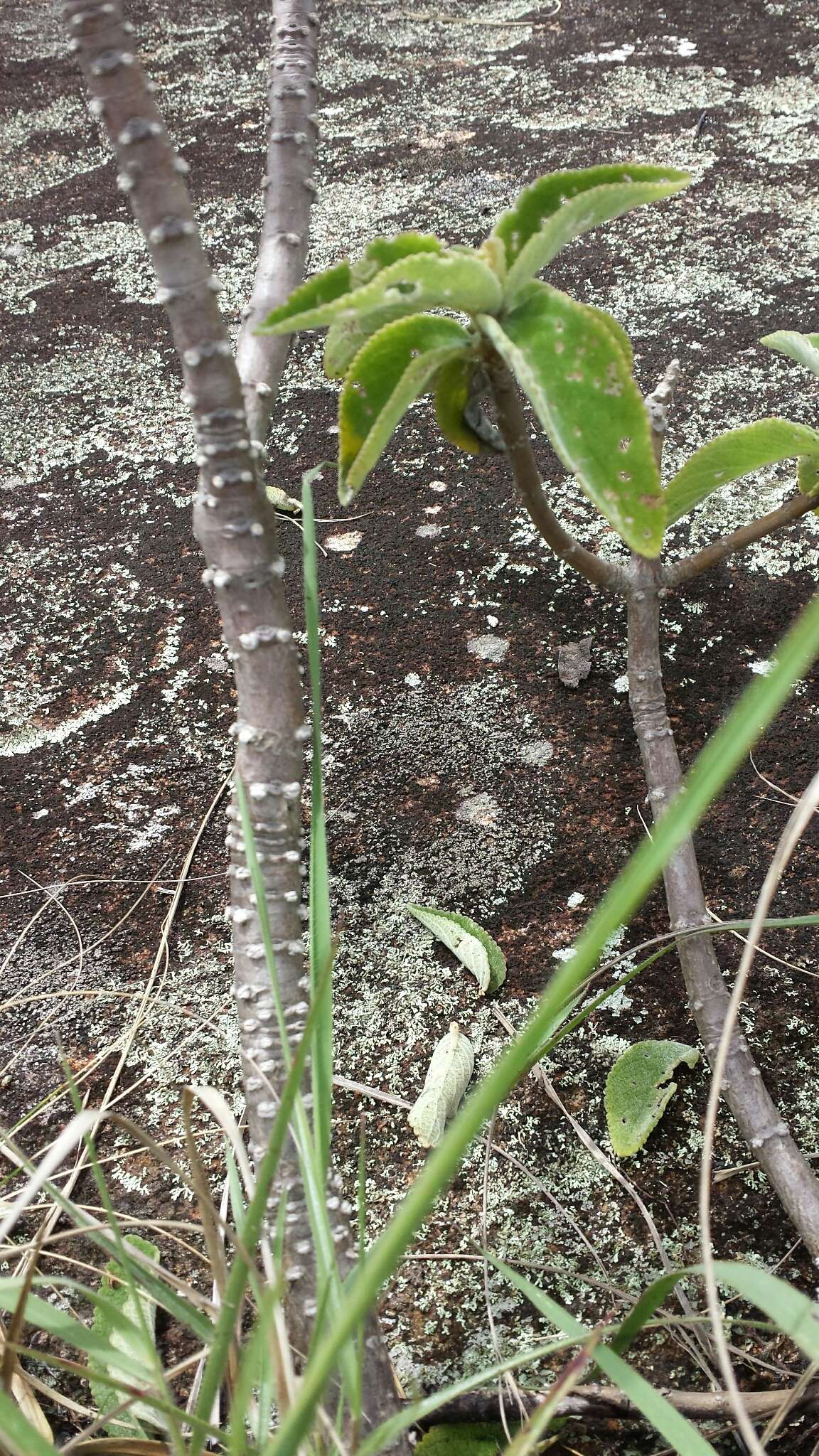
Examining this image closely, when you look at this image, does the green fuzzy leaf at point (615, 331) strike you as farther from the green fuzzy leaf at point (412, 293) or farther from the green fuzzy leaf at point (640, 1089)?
the green fuzzy leaf at point (640, 1089)

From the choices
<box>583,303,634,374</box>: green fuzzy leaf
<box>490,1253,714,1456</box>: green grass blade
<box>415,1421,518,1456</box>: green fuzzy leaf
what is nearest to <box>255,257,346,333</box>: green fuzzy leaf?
<box>583,303,634,374</box>: green fuzzy leaf

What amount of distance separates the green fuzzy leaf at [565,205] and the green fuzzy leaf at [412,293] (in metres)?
0.02

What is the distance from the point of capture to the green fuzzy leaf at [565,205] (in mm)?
456

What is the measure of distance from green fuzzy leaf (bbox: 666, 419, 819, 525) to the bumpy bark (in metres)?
0.24

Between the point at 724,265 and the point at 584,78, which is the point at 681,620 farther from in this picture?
the point at 584,78

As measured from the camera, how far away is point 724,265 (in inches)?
50.6

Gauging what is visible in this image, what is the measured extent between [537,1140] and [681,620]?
0.46 meters

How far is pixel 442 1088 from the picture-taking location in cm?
64

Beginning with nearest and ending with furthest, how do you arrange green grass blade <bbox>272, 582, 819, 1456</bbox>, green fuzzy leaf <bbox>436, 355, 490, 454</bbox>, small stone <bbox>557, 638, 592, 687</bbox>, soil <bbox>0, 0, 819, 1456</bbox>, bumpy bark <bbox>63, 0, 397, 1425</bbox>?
1. green grass blade <bbox>272, 582, 819, 1456</bbox>
2. bumpy bark <bbox>63, 0, 397, 1425</bbox>
3. green fuzzy leaf <bbox>436, 355, 490, 454</bbox>
4. soil <bbox>0, 0, 819, 1456</bbox>
5. small stone <bbox>557, 638, 592, 687</bbox>

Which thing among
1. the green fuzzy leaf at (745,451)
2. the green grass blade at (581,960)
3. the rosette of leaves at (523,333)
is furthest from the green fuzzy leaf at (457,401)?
the green grass blade at (581,960)

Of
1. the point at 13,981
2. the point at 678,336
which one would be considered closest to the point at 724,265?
the point at 678,336

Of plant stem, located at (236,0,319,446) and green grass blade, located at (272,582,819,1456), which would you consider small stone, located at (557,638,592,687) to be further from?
green grass blade, located at (272,582,819,1456)

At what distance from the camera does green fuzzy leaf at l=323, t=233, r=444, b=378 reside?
0.47 metres

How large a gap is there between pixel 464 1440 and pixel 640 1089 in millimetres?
200
